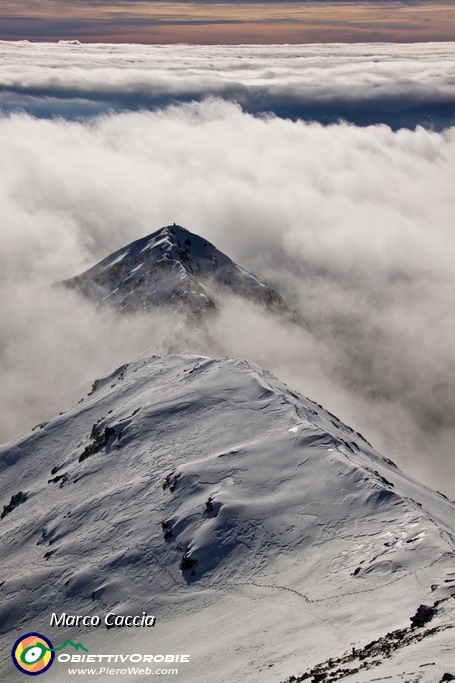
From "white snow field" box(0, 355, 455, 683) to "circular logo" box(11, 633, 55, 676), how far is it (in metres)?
1.20

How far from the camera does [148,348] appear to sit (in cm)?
14900

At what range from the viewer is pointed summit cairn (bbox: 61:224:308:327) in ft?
547

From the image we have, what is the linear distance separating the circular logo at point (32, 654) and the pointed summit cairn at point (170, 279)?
334 ft

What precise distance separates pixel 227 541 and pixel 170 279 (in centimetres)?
11857

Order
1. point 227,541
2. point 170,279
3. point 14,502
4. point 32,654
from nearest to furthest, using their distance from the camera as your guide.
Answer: point 32,654
point 227,541
point 14,502
point 170,279

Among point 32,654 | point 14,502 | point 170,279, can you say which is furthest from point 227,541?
point 170,279

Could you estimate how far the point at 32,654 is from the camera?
58.1m

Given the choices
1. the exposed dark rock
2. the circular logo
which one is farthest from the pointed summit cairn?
the circular logo

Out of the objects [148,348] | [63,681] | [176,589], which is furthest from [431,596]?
[148,348]

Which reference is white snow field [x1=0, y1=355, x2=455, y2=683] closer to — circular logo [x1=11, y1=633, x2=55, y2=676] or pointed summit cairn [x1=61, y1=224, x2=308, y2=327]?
circular logo [x1=11, y1=633, x2=55, y2=676]

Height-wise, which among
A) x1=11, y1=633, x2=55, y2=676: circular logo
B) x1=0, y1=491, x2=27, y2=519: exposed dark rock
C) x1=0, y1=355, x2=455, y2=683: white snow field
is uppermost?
x1=0, y1=355, x2=455, y2=683: white snow field

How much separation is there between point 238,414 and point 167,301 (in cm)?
8997

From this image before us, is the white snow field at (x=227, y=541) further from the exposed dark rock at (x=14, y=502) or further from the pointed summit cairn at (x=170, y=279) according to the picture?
the pointed summit cairn at (x=170, y=279)

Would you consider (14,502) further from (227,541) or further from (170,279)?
(170,279)
